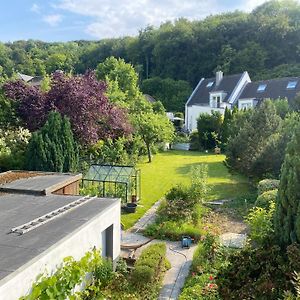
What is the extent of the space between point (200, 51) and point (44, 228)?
7270cm

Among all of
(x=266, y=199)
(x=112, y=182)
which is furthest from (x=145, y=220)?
(x=266, y=199)

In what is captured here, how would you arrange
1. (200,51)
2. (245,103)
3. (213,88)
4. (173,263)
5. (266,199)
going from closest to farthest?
(173,263) → (266,199) → (245,103) → (213,88) → (200,51)

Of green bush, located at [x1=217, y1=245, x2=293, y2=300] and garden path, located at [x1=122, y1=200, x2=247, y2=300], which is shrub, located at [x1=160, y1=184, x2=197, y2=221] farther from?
green bush, located at [x1=217, y1=245, x2=293, y2=300]

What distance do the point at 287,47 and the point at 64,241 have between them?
67746 millimetres

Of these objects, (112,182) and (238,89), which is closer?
(112,182)

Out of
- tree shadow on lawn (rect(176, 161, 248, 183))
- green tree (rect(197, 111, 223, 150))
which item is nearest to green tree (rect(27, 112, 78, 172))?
tree shadow on lawn (rect(176, 161, 248, 183))

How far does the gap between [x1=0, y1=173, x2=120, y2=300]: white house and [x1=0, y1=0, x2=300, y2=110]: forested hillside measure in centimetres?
4549

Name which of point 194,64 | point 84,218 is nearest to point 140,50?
point 194,64

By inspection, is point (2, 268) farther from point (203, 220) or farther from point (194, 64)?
point (194, 64)

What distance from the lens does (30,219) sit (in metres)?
8.76

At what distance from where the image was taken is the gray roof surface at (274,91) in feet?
136

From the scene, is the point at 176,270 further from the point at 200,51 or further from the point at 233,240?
the point at 200,51

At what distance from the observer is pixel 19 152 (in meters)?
18.8

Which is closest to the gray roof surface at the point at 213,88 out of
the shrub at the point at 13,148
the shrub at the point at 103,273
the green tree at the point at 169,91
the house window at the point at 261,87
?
the house window at the point at 261,87
